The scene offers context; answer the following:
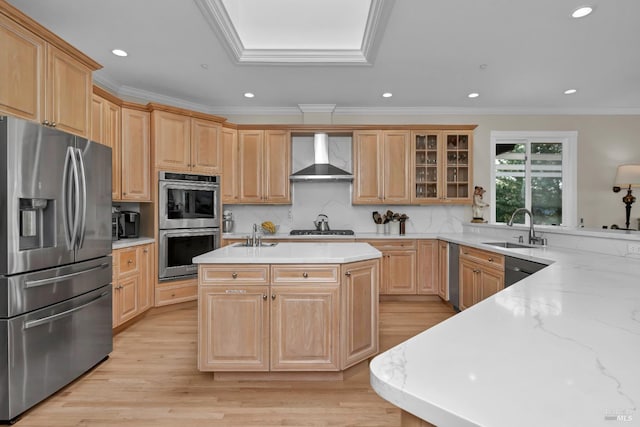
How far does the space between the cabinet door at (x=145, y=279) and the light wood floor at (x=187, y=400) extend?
0.83 m

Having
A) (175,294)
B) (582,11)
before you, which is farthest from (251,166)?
(582,11)

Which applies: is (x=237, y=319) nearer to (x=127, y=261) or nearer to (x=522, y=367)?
(x=127, y=261)

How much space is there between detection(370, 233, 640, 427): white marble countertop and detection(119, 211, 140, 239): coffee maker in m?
3.77

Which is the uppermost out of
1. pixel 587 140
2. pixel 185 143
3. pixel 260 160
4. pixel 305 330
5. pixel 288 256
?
pixel 587 140

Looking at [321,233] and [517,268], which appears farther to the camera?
[321,233]

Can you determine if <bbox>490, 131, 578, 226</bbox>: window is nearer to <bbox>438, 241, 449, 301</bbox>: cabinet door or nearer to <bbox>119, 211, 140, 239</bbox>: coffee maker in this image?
<bbox>438, 241, 449, 301</bbox>: cabinet door

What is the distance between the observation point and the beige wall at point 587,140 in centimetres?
477

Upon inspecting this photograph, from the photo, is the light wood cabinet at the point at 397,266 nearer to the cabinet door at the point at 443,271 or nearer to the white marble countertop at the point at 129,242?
the cabinet door at the point at 443,271

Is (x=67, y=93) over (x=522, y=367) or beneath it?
over

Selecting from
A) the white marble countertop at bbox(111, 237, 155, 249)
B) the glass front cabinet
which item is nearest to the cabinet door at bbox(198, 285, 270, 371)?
the white marble countertop at bbox(111, 237, 155, 249)

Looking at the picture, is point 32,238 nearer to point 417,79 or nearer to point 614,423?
point 614,423

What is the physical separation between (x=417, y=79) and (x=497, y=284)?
2382mm

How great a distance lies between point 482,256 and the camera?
313 centimetres

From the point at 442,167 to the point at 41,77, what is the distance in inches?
169
